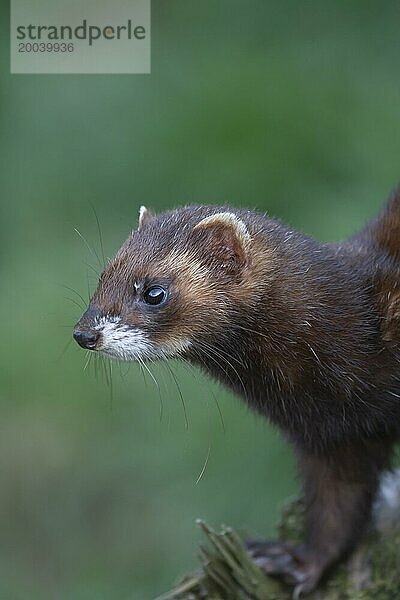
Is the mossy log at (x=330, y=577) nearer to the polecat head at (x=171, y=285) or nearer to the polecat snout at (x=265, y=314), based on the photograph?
the polecat snout at (x=265, y=314)

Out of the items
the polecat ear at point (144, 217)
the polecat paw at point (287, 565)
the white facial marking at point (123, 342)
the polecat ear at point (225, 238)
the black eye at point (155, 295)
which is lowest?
the polecat paw at point (287, 565)

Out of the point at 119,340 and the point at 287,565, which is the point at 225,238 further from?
the point at 287,565

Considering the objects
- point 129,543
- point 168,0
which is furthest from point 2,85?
point 129,543

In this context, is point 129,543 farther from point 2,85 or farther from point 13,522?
point 2,85

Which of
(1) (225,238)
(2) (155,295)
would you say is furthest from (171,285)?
(1) (225,238)

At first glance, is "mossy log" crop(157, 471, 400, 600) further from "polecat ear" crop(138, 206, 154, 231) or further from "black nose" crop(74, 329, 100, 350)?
"polecat ear" crop(138, 206, 154, 231)

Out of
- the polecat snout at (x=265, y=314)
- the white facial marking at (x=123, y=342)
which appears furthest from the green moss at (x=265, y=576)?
the white facial marking at (x=123, y=342)
